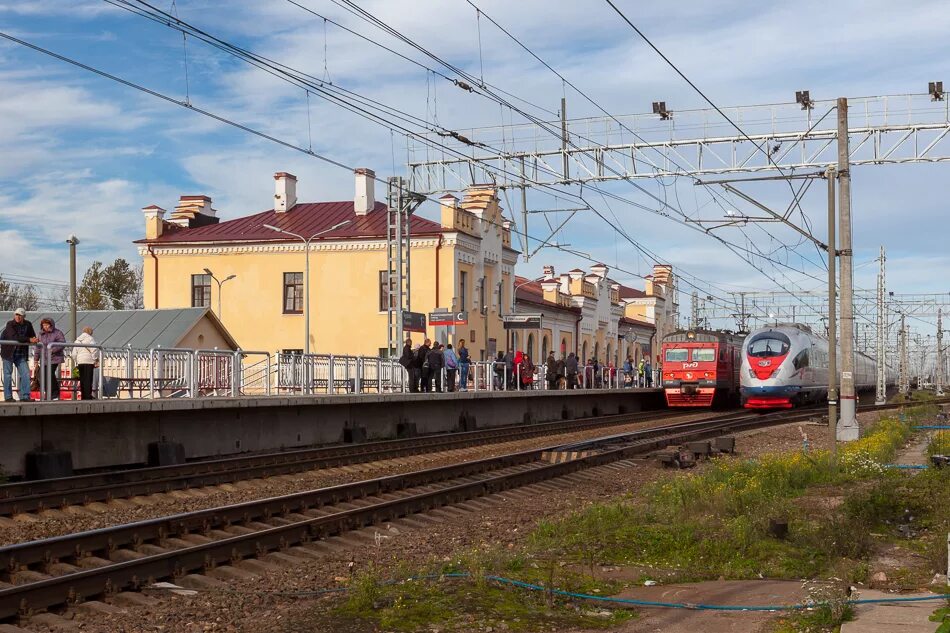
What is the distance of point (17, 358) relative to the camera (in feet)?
57.3

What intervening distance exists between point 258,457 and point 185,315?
18374mm

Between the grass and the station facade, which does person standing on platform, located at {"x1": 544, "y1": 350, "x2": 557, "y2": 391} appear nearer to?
the station facade

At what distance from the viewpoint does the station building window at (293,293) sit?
169 ft

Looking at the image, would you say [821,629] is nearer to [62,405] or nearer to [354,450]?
[62,405]

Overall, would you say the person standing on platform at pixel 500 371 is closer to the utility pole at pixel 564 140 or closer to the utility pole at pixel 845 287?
the utility pole at pixel 564 140

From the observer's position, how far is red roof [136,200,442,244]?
51250 millimetres

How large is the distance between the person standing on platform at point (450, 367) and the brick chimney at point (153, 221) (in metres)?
26.4

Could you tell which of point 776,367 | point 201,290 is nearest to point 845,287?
point 776,367

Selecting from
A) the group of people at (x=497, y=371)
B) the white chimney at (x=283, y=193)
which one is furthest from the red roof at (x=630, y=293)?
the white chimney at (x=283, y=193)

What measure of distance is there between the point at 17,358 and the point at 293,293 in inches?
1344

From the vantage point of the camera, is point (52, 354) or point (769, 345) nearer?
point (52, 354)

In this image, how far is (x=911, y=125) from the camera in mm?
28844

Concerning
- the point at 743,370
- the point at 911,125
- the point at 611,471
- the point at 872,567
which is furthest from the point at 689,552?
the point at 743,370

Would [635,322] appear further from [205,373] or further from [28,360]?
[28,360]
